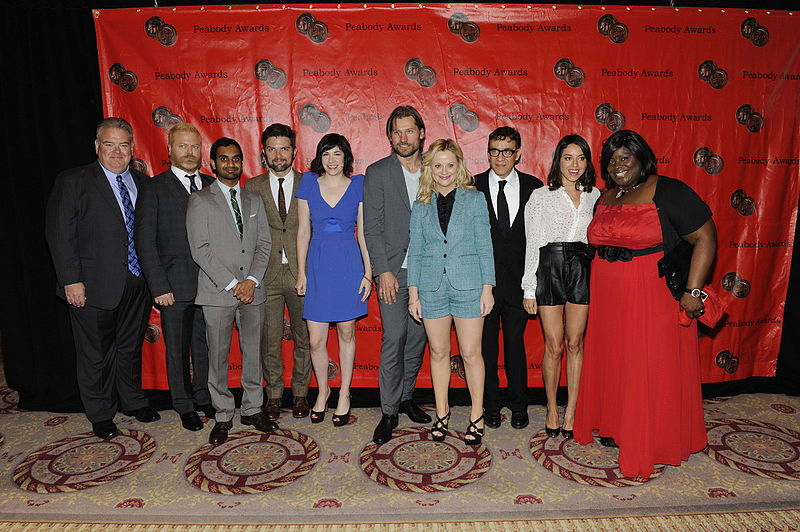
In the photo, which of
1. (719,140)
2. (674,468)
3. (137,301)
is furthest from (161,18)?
(674,468)

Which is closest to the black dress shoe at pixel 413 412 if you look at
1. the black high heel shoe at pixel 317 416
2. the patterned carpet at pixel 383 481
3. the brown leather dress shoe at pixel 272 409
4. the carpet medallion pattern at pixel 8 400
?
the patterned carpet at pixel 383 481

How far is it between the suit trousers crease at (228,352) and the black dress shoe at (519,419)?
1.76 metres

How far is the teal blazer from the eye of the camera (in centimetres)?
287

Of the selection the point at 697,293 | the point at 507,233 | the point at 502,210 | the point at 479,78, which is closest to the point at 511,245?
the point at 507,233

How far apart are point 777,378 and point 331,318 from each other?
370 cm

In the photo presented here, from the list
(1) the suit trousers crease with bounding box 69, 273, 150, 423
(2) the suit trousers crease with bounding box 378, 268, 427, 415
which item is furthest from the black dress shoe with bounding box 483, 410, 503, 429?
(1) the suit trousers crease with bounding box 69, 273, 150, 423

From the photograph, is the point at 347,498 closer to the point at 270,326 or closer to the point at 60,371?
the point at 270,326

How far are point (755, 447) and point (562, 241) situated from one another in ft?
6.05

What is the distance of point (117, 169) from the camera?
3189 millimetres

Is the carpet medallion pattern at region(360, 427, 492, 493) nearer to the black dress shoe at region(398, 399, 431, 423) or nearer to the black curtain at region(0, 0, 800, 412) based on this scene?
the black dress shoe at region(398, 399, 431, 423)

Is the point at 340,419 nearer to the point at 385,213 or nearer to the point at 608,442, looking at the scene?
the point at 385,213

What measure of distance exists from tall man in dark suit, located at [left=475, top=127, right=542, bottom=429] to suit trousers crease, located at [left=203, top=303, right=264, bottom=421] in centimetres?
156

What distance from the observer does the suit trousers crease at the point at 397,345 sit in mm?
3152

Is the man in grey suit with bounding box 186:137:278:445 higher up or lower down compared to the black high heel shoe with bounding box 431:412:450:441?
higher up
